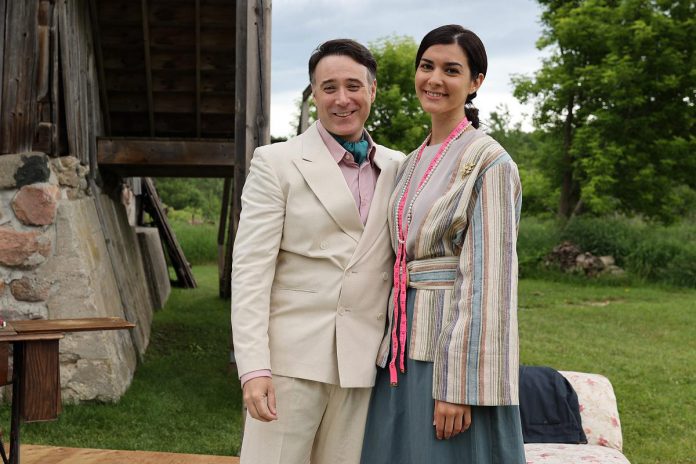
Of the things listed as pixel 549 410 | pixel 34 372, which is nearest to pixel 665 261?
pixel 549 410

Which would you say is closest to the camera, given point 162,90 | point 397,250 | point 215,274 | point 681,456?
point 397,250

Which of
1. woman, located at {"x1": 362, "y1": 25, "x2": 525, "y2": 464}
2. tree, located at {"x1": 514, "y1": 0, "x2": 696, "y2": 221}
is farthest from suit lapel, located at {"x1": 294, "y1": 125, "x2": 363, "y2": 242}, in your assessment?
tree, located at {"x1": 514, "y1": 0, "x2": 696, "y2": 221}

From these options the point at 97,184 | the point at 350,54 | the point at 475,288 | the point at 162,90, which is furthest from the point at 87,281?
the point at 475,288

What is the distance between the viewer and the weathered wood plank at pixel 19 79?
502cm

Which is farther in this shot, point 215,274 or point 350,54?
point 215,274

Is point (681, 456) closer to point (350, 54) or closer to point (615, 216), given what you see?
point (350, 54)

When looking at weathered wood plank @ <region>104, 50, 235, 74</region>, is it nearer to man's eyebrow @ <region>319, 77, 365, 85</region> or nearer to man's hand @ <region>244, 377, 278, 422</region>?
man's eyebrow @ <region>319, 77, 365, 85</region>

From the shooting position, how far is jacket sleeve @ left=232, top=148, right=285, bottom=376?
6.97 feet

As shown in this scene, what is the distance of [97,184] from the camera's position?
21.0ft

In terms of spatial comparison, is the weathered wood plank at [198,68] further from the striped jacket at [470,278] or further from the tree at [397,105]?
the tree at [397,105]

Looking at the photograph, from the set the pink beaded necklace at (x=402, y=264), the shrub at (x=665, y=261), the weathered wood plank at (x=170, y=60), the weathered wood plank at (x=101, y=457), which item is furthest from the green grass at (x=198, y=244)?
the pink beaded necklace at (x=402, y=264)

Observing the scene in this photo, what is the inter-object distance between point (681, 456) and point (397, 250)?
3.91 m

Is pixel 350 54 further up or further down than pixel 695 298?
further up

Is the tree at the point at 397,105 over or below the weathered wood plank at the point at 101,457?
over
